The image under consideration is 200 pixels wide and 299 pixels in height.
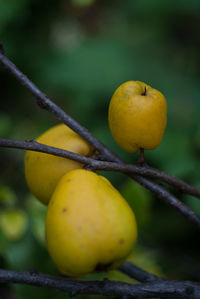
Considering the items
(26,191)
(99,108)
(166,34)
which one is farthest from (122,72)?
(26,191)

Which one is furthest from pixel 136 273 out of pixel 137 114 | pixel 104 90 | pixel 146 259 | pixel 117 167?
pixel 104 90

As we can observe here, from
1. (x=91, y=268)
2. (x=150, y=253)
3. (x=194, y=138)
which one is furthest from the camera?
(x=194, y=138)

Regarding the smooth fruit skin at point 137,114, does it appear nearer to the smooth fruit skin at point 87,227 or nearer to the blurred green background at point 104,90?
the smooth fruit skin at point 87,227

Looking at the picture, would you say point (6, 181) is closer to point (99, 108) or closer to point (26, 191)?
point (26, 191)

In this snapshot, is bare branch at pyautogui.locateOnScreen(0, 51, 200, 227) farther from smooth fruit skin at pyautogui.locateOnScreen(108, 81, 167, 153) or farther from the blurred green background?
the blurred green background

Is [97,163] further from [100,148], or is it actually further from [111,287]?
[111,287]

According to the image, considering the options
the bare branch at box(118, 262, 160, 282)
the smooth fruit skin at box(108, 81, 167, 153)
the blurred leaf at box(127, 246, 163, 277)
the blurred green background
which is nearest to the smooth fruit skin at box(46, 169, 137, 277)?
the smooth fruit skin at box(108, 81, 167, 153)
